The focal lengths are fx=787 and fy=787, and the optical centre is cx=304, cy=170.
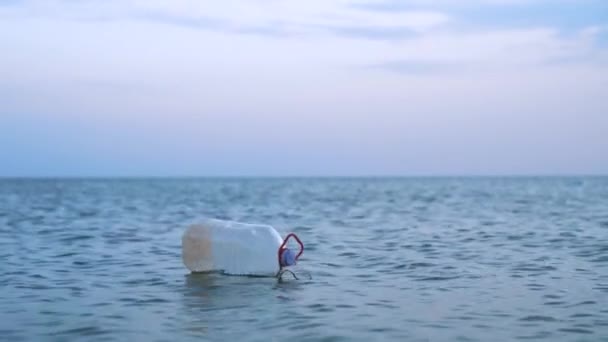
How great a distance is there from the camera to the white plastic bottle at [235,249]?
40.8 ft

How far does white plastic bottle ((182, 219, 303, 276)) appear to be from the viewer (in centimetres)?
1242

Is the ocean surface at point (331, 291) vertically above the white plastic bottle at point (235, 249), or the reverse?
the white plastic bottle at point (235, 249)

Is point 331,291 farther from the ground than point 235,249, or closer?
closer

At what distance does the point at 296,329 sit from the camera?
860cm

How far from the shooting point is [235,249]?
41.7 feet

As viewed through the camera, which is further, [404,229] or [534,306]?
[404,229]

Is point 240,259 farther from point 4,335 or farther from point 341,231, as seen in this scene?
point 341,231

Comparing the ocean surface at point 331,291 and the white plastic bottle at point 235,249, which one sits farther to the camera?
the white plastic bottle at point 235,249

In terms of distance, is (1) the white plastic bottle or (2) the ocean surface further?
(1) the white plastic bottle

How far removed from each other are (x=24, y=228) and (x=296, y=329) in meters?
15.9

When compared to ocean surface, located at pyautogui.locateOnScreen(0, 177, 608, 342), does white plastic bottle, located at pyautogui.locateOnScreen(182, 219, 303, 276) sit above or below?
above

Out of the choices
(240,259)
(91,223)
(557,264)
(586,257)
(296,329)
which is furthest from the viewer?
(91,223)

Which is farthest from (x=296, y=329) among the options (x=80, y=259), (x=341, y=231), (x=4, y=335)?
(x=341, y=231)

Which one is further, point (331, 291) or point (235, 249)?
point (235, 249)
